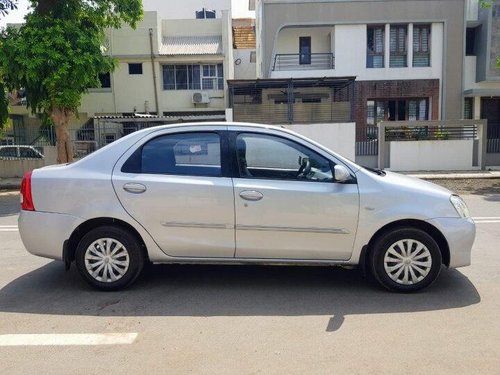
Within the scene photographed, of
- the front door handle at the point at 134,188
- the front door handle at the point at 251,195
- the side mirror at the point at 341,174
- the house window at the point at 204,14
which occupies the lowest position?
the front door handle at the point at 251,195

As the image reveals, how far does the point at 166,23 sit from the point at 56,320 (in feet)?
77.8

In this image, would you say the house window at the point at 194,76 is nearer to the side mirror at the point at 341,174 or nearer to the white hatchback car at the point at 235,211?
the white hatchback car at the point at 235,211

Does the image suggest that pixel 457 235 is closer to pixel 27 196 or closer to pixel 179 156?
pixel 179 156

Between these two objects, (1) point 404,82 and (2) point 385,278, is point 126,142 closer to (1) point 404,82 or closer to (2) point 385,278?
(2) point 385,278

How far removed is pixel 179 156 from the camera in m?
4.41

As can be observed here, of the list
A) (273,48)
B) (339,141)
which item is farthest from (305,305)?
(273,48)

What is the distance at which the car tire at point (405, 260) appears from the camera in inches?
167

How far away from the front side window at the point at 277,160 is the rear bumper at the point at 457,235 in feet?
3.92

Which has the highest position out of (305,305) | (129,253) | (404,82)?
(404,82)

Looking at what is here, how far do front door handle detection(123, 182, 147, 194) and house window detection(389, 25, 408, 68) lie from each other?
20.5 m

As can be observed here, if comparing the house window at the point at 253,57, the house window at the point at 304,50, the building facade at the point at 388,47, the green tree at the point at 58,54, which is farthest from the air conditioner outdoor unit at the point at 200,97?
the green tree at the point at 58,54

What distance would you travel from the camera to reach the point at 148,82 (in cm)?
2403

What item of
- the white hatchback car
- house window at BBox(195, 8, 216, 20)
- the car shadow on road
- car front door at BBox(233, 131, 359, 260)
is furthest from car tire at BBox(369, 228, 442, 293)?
house window at BBox(195, 8, 216, 20)

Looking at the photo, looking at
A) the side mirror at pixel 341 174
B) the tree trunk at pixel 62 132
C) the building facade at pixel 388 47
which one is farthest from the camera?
the building facade at pixel 388 47
